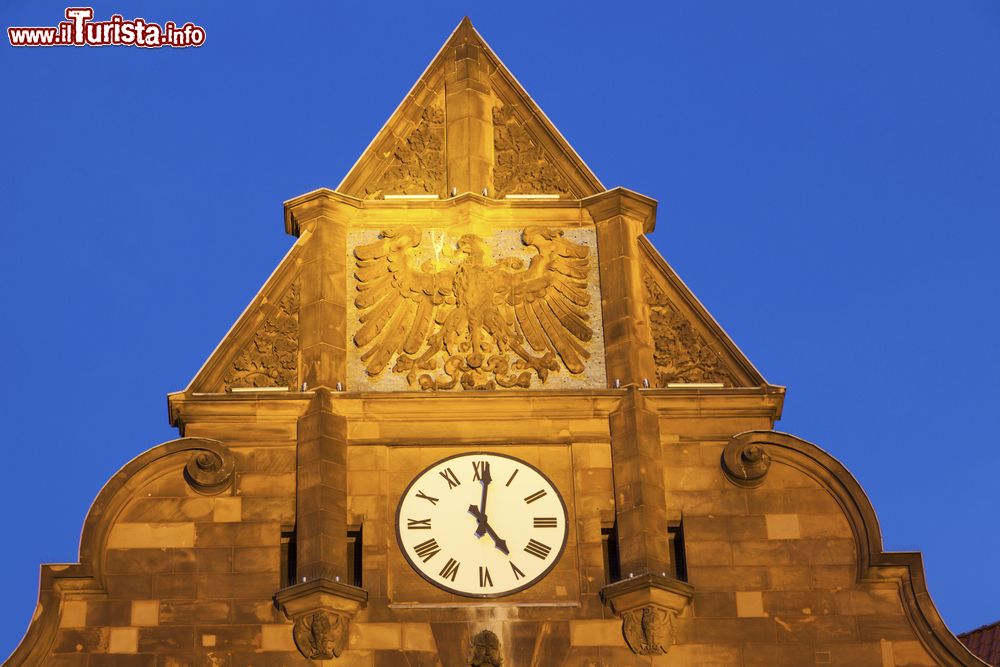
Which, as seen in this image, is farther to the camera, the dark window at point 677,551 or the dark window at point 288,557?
the dark window at point 677,551

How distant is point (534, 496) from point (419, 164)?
18.0 feet

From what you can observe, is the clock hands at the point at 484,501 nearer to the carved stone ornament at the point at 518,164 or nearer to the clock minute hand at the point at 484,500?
the clock minute hand at the point at 484,500

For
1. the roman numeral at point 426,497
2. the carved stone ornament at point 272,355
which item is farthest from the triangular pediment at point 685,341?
the carved stone ornament at point 272,355

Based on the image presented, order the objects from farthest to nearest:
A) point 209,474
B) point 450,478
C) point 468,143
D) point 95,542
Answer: point 468,143, point 450,478, point 209,474, point 95,542

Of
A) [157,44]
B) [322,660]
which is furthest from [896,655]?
[157,44]

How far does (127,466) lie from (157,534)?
0.95m

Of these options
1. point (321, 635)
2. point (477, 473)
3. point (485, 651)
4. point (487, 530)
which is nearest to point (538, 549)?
point (487, 530)

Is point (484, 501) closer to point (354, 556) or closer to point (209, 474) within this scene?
point (354, 556)

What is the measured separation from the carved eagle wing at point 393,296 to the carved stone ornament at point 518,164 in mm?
1678

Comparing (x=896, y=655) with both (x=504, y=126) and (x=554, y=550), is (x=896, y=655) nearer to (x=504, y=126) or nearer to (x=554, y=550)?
(x=554, y=550)

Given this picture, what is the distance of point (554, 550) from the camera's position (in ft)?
94.3

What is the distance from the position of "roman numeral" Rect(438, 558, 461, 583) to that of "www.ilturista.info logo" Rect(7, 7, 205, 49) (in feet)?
34.9

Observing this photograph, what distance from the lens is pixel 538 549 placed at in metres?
28.8

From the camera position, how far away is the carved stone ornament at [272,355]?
30094mm
